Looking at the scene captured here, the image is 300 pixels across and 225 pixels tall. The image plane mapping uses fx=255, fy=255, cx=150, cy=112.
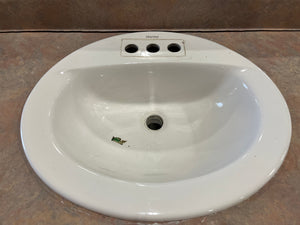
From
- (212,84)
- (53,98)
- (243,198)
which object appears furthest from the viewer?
(212,84)

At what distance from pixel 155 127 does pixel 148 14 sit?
0.32 metres

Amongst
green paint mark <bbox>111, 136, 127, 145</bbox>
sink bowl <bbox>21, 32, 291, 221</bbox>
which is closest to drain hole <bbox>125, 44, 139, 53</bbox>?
sink bowl <bbox>21, 32, 291, 221</bbox>

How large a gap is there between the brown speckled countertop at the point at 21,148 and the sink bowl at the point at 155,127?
3 centimetres

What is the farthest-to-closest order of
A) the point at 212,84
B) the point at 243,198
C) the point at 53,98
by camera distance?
the point at 212,84 → the point at 53,98 → the point at 243,198

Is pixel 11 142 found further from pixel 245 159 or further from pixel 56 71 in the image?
pixel 245 159

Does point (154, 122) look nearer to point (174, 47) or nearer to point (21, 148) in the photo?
point (174, 47)

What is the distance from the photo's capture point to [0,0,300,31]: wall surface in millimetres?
686

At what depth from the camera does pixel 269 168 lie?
0.46 meters

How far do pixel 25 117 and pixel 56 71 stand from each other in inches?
5.7

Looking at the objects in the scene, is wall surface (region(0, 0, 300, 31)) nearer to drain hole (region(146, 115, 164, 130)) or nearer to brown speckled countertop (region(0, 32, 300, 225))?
brown speckled countertop (region(0, 32, 300, 225))

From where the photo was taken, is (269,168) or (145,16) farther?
(145,16)

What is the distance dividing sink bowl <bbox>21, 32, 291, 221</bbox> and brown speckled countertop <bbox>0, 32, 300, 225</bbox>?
0.03m

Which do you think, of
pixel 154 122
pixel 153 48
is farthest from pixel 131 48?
pixel 154 122

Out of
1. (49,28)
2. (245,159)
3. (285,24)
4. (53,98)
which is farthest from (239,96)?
(49,28)
